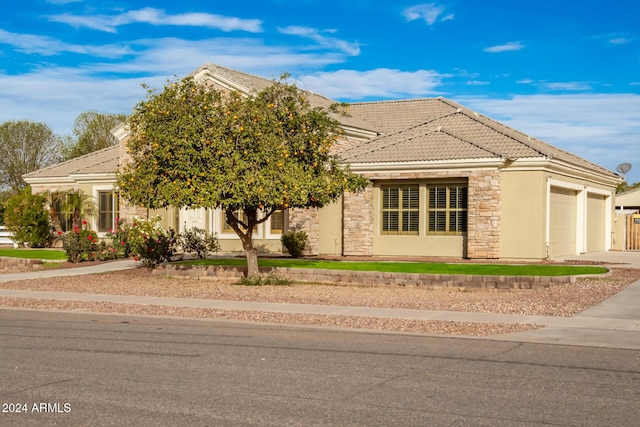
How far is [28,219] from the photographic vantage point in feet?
118

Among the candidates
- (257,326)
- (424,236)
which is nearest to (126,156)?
(424,236)

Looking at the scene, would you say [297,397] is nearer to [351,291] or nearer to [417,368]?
[417,368]

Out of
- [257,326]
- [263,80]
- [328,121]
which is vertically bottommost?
[257,326]

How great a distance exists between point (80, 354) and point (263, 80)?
25.1m

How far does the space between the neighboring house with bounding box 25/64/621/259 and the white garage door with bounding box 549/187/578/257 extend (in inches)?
1.5

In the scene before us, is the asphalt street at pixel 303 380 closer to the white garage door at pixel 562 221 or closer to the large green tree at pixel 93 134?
the white garage door at pixel 562 221

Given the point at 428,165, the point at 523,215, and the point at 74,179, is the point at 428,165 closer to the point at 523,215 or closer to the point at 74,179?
the point at 523,215

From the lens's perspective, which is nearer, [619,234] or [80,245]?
[80,245]

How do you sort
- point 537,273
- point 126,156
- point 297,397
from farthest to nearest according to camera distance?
point 126,156, point 537,273, point 297,397

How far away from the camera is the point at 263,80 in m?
34.4

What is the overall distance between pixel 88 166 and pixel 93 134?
932 inches

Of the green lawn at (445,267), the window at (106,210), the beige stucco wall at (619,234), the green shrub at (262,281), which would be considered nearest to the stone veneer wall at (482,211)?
the green lawn at (445,267)

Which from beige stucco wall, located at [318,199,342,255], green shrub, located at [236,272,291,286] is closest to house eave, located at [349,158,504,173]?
beige stucco wall, located at [318,199,342,255]

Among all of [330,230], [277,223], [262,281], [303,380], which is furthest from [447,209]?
[303,380]
